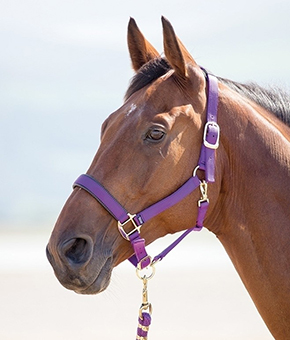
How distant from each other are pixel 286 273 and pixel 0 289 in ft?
50.6

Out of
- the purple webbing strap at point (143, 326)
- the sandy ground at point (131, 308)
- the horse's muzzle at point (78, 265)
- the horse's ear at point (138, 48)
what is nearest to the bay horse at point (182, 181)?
the horse's muzzle at point (78, 265)

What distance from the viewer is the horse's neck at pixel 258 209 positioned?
3836mm

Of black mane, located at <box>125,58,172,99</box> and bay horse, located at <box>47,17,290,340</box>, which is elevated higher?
black mane, located at <box>125,58,172,99</box>

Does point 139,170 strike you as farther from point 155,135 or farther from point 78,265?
point 78,265

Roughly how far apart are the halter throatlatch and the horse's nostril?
0.24 meters

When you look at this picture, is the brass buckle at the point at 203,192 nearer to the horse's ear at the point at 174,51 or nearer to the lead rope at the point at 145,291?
the lead rope at the point at 145,291

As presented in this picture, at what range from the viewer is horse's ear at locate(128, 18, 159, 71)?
174 inches

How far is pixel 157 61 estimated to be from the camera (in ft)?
13.6

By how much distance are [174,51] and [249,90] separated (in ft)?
2.27

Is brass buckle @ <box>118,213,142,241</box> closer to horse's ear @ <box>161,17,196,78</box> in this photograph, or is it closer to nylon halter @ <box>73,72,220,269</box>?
nylon halter @ <box>73,72,220,269</box>

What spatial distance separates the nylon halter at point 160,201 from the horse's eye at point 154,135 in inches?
11.1

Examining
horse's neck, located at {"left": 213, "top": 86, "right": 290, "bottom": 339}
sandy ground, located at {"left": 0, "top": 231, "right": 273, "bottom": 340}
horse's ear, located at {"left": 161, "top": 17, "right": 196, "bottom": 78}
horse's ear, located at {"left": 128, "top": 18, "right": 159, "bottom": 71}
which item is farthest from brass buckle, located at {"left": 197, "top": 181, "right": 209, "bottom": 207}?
sandy ground, located at {"left": 0, "top": 231, "right": 273, "bottom": 340}

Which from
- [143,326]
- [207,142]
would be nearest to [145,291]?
[143,326]

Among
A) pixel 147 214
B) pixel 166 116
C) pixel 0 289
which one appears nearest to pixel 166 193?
pixel 147 214
